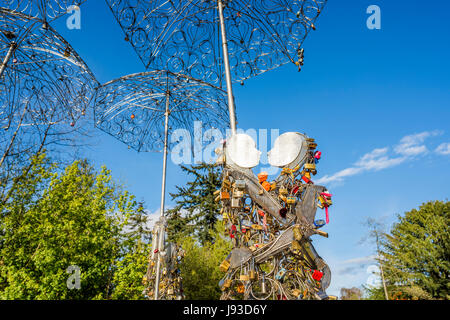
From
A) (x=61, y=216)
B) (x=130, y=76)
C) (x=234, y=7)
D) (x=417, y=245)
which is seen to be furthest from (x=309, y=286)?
(x=417, y=245)

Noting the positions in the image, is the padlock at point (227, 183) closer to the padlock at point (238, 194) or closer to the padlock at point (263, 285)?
Answer: the padlock at point (238, 194)

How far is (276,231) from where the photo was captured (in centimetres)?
320

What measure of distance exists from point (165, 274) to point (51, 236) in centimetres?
608

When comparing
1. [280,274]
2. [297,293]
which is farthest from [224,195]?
[297,293]

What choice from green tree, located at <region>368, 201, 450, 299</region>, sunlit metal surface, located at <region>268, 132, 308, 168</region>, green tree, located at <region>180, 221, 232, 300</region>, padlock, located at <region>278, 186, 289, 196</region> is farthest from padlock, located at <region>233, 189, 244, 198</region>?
green tree, located at <region>368, 201, 450, 299</region>

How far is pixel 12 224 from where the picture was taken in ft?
37.6

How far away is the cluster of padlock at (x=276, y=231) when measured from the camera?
2928mm

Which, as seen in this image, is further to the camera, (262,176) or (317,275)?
(262,176)

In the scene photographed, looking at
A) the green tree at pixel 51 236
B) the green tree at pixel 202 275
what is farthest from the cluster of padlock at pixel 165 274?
the green tree at pixel 202 275

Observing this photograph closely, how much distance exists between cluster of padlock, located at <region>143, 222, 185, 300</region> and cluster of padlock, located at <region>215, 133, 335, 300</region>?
5.31 meters

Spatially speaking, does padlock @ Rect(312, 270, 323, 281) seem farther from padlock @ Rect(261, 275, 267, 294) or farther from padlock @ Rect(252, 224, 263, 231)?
padlock @ Rect(252, 224, 263, 231)

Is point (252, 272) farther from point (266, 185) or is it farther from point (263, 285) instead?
point (266, 185)
